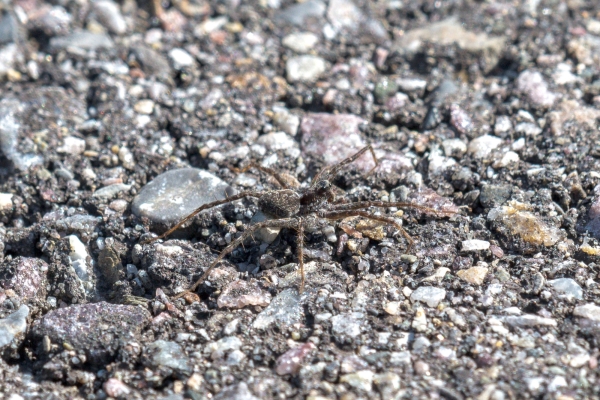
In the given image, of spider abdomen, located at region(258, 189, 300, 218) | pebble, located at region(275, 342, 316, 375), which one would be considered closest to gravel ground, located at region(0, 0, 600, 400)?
pebble, located at region(275, 342, 316, 375)

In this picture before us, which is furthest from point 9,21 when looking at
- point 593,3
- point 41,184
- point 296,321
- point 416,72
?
point 593,3

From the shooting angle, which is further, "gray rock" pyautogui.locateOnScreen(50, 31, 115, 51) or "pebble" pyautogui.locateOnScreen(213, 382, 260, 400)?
"gray rock" pyautogui.locateOnScreen(50, 31, 115, 51)

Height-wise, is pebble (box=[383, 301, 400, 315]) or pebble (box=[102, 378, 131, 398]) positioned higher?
pebble (box=[383, 301, 400, 315])

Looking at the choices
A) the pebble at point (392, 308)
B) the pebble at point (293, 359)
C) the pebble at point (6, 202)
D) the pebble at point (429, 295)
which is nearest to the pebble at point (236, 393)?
the pebble at point (293, 359)

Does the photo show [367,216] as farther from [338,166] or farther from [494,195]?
[494,195]

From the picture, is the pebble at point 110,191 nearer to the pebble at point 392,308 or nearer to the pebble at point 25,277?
the pebble at point 25,277

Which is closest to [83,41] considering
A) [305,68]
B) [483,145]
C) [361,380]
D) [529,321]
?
[305,68]

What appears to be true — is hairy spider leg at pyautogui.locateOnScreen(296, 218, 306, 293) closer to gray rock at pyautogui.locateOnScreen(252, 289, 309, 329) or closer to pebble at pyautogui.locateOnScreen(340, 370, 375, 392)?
gray rock at pyautogui.locateOnScreen(252, 289, 309, 329)
